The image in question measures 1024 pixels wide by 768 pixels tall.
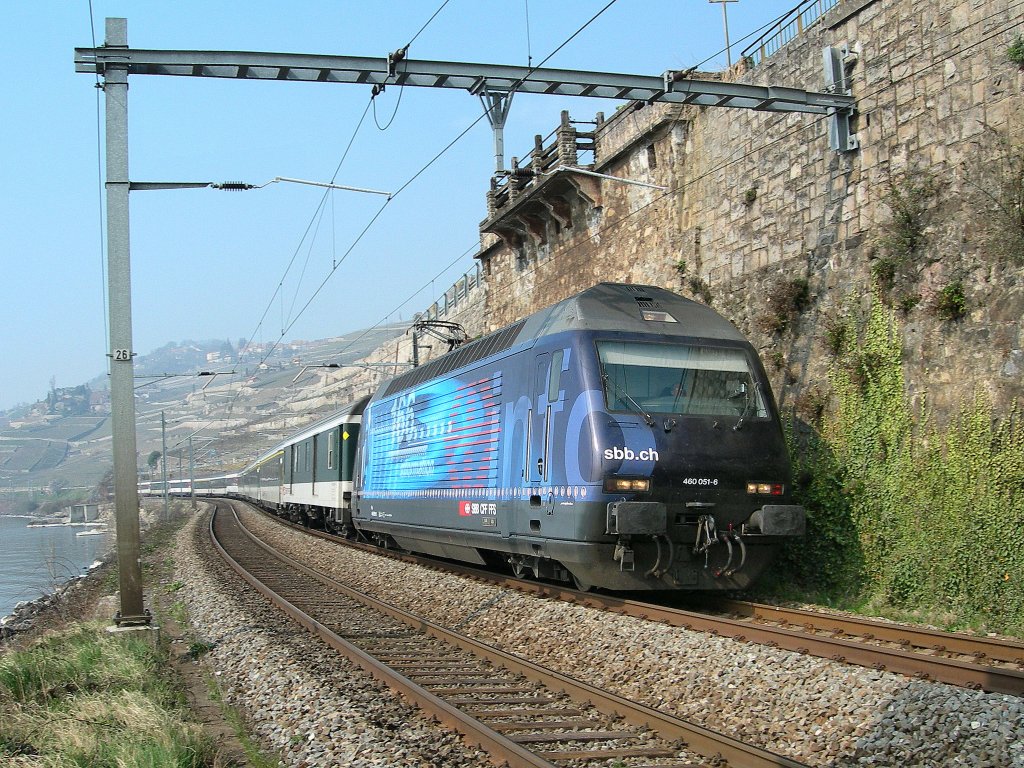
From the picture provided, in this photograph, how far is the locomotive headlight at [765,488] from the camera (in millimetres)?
11047

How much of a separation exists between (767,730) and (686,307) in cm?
687

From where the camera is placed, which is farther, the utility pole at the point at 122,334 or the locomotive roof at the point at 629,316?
the locomotive roof at the point at 629,316

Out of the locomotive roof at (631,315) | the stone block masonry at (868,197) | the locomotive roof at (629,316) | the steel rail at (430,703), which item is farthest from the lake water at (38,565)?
the stone block masonry at (868,197)

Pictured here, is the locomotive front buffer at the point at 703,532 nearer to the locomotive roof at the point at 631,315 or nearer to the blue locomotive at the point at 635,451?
the blue locomotive at the point at 635,451

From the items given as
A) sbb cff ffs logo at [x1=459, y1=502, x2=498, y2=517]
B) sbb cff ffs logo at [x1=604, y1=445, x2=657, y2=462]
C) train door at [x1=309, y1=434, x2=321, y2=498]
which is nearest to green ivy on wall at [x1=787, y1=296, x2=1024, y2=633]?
sbb cff ffs logo at [x1=604, y1=445, x2=657, y2=462]

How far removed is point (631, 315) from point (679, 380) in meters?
1.06

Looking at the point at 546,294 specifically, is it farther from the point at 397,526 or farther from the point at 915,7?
the point at 915,7

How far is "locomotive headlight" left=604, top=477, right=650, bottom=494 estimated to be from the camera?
34.3 ft

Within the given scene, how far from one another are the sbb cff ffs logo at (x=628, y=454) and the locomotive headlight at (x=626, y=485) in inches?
8.4

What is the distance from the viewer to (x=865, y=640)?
8945 mm

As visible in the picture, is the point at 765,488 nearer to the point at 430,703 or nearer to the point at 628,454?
the point at 628,454

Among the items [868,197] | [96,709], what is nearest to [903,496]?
[868,197]

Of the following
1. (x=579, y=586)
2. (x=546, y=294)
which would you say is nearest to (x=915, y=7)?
(x=579, y=586)

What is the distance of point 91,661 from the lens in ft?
30.2
